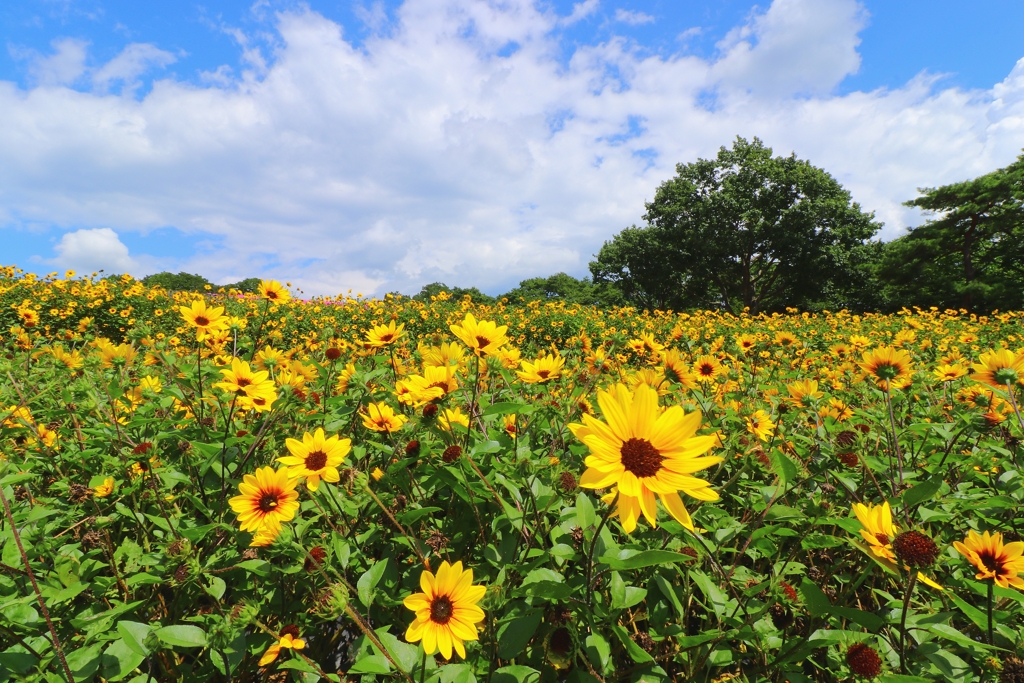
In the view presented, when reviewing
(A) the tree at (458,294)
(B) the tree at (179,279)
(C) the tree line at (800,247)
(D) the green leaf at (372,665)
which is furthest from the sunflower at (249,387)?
(B) the tree at (179,279)

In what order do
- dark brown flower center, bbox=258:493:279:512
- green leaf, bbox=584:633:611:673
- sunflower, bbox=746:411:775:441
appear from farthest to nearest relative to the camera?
sunflower, bbox=746:411:775:441 → dark brown flower center, bbox=258:493:279:512 → green leaf, bbox=584:633:611:673

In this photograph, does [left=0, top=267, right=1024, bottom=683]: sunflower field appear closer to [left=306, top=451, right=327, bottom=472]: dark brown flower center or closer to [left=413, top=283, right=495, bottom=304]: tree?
[left=306, top=451, right=327, bottom=472]: dark brown flower center

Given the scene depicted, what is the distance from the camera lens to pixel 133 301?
27.7 feet

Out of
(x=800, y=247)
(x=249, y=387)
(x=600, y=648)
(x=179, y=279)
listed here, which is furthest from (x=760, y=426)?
(x=179, y=279)

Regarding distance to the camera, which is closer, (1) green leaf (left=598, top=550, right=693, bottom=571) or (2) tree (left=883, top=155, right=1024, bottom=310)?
(1) green leaf (left=598, top=550, right=693, bottom=571)

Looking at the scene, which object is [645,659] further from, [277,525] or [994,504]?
[994,504]

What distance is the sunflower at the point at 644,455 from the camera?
0.83 metres

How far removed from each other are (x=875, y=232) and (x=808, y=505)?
29849 millimetres

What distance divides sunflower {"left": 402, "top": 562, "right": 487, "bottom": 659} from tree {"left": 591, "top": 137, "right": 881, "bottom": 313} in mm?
27015

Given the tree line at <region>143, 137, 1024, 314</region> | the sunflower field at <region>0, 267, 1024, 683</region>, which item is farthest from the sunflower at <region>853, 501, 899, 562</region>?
the tree line at <region>143, 137, 1024, 314</region>

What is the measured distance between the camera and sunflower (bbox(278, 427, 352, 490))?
114cm

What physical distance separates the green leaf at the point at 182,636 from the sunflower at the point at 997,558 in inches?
68.6

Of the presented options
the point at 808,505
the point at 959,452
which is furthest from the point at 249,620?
the point at 959,452

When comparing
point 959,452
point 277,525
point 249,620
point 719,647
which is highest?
point 277,525
